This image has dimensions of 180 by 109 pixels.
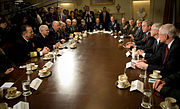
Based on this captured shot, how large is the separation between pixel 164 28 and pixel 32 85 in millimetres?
2021

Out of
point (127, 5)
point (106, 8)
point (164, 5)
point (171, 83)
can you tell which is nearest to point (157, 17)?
point (164, 5)

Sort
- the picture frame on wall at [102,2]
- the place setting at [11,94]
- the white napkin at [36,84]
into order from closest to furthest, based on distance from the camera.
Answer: the place setting at [11,94] → the white napkin at [36,84] → the picture frame on wall at [102,2]

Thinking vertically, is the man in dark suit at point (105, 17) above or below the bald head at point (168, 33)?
above

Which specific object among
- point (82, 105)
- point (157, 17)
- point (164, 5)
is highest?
point (164, 5)

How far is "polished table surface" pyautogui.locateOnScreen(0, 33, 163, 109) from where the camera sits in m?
1.56

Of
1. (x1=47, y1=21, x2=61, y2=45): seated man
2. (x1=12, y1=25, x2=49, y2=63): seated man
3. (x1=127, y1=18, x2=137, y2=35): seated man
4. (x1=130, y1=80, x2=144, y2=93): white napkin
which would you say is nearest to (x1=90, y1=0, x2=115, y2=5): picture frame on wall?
(x1=127, y1=18, x2=137, y2=35): seated man

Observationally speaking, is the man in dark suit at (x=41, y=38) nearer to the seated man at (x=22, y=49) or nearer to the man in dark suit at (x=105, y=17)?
the seated man at (x=22, y=49)

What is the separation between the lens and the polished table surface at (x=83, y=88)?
1560 millimetres

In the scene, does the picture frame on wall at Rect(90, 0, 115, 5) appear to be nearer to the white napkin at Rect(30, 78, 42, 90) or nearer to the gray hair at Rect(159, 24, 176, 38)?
the gray hair at Rect(159, 24, 176, 38)

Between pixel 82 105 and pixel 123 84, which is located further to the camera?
pixel 123 84

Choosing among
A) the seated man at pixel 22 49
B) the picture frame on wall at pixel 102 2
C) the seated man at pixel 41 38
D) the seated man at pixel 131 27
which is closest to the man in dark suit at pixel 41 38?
the seated man at pixel 41 38

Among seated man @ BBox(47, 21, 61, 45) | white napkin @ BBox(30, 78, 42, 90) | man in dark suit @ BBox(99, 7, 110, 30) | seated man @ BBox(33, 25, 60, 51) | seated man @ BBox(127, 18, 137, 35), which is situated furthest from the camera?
man in dark suit @ BBox(99, 7, 110, 30)

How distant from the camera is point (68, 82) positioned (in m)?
2.05

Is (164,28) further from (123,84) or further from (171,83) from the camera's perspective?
(123,84)
